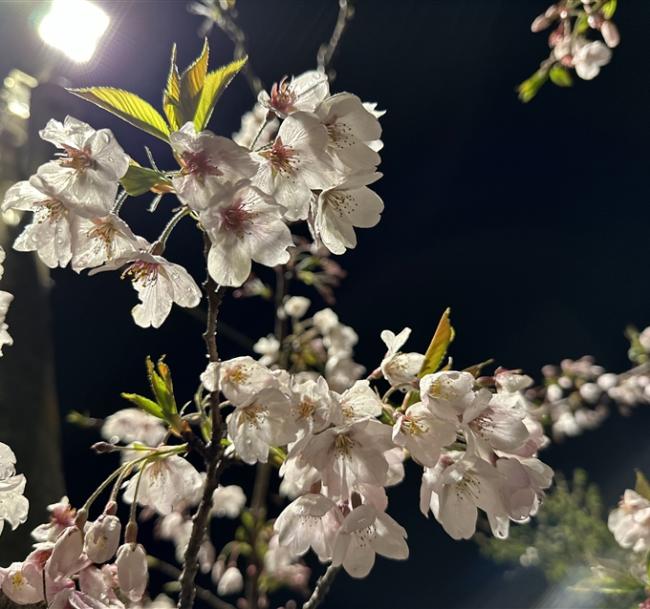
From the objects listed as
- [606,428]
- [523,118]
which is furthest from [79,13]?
[606,428]

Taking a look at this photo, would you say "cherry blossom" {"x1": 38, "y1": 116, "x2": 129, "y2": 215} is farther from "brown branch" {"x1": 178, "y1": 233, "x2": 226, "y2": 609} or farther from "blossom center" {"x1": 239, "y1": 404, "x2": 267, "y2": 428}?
"blossom center" {"x1": 239, "y1": 404, "x2": 267, "y2": 428}

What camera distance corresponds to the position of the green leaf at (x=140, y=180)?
550 mm

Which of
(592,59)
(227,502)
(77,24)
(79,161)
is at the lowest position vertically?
(227,502)

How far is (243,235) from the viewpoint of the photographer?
1.91ft

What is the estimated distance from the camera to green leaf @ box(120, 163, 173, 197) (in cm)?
55

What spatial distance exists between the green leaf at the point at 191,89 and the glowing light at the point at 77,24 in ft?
4.64

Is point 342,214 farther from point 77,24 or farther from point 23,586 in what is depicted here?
point 77,24

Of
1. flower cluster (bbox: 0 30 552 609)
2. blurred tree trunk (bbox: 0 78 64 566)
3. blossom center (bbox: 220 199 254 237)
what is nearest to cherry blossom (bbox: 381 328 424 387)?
flower cluster (bbox: 0 30 552 609)

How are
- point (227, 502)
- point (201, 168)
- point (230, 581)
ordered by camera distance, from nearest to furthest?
point (201, 168)
point (230, 581)
point (227, 502)

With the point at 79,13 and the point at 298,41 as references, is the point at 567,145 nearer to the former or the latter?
the point at 298,41

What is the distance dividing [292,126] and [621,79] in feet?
10.4

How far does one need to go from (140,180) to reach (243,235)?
109 mm

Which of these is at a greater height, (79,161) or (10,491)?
(79,161)

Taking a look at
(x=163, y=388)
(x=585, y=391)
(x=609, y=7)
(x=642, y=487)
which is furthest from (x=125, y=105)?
(x=585, y=391)
